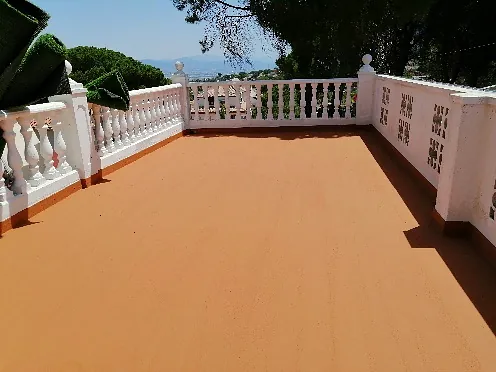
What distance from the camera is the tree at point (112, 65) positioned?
1828cm

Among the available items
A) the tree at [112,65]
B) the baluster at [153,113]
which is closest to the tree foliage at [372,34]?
the baluster at [153,113]

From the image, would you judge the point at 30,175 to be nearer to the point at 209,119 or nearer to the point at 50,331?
the point at 50,331

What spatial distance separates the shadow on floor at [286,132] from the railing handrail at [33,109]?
370 centimetres

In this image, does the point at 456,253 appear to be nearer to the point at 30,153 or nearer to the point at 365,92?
the point at 30,153

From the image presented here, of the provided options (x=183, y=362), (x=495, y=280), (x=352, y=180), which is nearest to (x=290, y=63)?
(x=352, y=180)

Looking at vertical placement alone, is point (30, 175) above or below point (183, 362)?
above

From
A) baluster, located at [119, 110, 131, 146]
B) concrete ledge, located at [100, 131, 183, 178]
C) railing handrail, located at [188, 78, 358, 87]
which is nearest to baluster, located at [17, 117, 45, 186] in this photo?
concrete ledge, located at [100, 131, 183, 178]

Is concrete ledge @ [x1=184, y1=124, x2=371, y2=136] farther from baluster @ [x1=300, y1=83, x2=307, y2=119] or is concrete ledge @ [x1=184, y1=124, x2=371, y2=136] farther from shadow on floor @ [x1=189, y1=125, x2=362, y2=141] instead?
baluster @ [x1=300, y1=83, x2=307, y2=119]

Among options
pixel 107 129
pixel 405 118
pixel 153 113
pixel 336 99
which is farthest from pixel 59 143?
pixel 336 99

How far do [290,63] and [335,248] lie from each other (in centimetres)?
817

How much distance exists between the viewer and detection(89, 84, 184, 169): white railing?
176 inches

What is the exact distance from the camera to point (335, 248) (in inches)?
98.9

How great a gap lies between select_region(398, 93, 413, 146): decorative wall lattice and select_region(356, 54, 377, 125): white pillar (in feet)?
7.20

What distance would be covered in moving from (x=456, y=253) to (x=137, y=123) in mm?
4268
